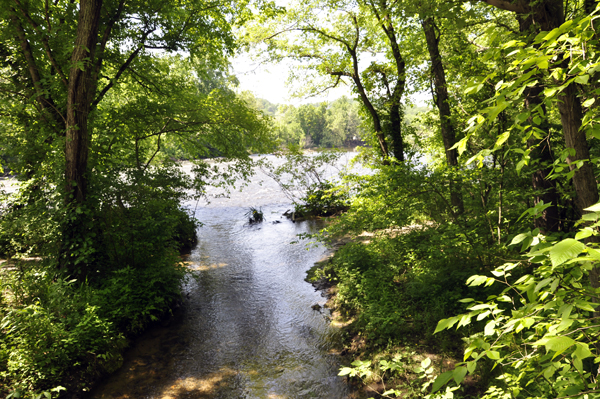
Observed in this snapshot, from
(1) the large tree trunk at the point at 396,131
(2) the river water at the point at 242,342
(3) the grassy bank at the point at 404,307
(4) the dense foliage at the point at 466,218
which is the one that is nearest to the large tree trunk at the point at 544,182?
(4) the dense foliage at the point at 466,218

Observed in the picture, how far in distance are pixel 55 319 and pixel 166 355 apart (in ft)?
6.72

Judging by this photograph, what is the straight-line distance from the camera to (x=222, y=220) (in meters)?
18.1

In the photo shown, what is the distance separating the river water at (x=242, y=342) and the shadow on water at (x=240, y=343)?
0.02m

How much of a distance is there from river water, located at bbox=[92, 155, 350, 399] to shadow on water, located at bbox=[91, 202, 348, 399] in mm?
17

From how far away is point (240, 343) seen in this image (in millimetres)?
6781

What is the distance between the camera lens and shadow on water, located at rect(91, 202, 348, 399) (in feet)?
17.5

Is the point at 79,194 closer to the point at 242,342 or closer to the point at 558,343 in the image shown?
the point at 242,342

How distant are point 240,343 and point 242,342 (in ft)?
0.17

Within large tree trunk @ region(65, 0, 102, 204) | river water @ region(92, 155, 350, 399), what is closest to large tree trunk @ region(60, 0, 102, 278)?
large tree trunk @ region(65, 0, 102, 204)

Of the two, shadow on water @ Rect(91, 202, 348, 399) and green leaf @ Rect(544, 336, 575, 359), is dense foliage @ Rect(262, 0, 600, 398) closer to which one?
green leaf @ Rect(544, 336, 575, 359)

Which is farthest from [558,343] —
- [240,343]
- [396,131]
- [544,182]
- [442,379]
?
[396,131]

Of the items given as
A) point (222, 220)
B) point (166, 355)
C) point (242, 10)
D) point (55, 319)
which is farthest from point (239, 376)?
point (222, 220)

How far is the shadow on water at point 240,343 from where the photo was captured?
534 cm

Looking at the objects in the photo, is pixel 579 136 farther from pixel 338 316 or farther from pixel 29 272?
pixel 29 272
